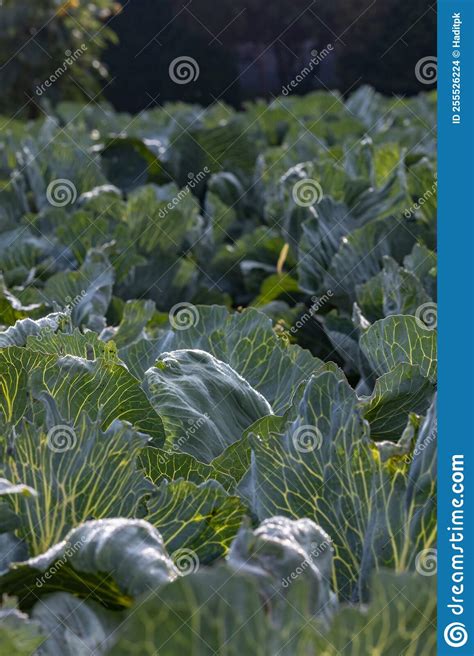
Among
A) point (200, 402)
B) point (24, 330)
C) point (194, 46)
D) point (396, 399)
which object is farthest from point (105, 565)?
point (194, 46)

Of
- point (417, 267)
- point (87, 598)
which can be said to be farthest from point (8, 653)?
point (417, 267)

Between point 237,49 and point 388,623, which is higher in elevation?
point 237,49

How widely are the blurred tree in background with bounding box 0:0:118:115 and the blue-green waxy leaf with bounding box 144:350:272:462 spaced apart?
41.0 ft

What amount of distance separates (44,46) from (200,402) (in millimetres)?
13344

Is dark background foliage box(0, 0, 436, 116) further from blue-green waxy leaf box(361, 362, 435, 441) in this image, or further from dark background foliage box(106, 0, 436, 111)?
blue-green waxy leaf box(361, 362, 435, 441)

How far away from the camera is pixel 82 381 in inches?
59.5

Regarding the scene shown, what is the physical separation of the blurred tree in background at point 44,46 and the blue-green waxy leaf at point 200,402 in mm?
12493

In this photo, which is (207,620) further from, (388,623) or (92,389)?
(92,389)

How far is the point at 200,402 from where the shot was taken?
161cm

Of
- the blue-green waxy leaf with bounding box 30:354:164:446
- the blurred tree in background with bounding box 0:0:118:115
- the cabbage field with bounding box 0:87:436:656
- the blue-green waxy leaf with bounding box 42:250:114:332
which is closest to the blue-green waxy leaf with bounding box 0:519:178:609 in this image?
the cabbage field with bounding box 0:87:436:656

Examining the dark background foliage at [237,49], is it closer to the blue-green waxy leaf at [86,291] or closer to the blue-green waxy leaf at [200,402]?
the blue-green waxy leaf at [86,291]

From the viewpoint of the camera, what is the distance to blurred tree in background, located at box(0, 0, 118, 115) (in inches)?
539

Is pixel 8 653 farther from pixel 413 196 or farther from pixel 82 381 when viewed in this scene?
pixel 413 196

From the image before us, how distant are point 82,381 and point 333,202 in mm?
1916
